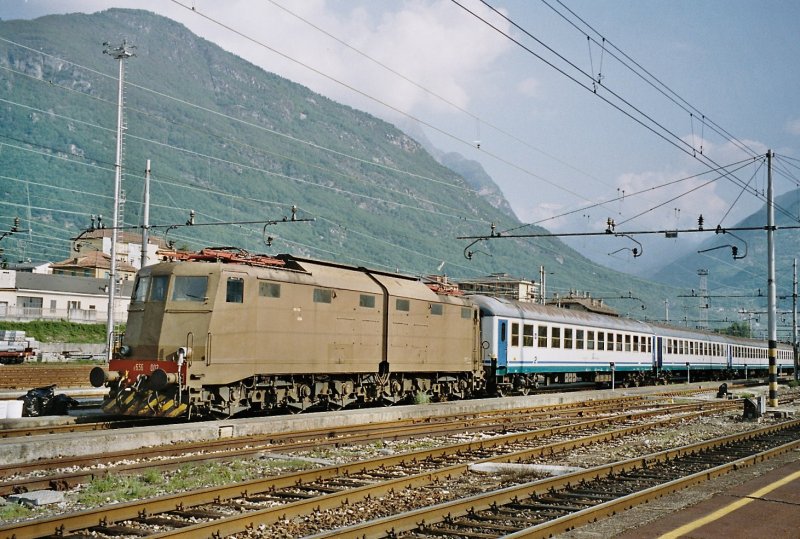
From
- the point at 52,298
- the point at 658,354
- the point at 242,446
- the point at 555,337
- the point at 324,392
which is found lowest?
the point at 242,446

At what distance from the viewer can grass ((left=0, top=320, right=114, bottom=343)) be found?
66.6 metres

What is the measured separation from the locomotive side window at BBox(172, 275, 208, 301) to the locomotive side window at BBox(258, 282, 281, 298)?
1446 millimetres

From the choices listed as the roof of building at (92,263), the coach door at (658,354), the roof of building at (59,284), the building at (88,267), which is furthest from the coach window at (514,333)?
the building at (88,267)

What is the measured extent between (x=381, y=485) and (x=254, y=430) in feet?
22.2

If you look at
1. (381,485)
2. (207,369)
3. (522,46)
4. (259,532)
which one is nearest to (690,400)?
(522,46)

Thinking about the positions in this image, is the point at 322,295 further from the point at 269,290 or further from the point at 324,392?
the point at 324,392

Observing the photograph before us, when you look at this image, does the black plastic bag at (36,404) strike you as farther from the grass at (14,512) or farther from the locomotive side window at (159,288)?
the grass at (14,512)

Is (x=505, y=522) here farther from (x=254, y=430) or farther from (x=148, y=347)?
(x=148, y=347)

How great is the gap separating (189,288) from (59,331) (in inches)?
2259

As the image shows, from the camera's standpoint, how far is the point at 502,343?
30.7 m

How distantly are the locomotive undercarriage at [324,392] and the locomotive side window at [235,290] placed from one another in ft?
6.72

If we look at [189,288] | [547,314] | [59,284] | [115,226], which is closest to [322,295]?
[189,288]

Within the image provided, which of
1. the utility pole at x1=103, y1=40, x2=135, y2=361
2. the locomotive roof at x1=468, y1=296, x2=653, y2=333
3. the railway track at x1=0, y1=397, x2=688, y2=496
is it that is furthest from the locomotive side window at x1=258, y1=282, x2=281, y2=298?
the utility pole at x1=103, y1=40, x2=135, y2=361

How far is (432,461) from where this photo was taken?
46.3 feet
